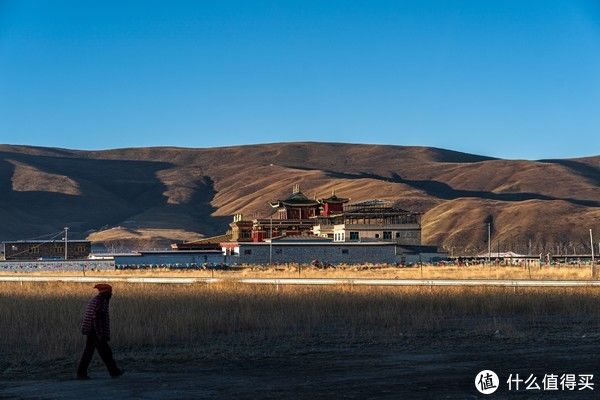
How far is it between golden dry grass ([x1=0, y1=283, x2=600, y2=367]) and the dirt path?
94.2 inches

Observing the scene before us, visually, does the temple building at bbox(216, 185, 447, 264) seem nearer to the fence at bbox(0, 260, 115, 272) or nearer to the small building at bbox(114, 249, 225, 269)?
the small building at bbox(114, 249, 225, 269)

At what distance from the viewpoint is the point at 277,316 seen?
101 ft

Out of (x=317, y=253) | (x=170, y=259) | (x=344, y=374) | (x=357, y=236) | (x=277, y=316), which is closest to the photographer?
(x=344, y=374)

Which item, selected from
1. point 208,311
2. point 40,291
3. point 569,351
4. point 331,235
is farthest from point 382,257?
point 569,351

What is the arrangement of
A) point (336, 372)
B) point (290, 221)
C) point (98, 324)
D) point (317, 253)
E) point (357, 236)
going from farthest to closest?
1. point (290, 221)
2. point (357, 236)
3. point (317, 253)
4. point (336, 372)
5. point (98, 324)

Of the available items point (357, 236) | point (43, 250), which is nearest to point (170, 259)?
point (357, 236)

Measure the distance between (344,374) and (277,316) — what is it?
1148 centimetres

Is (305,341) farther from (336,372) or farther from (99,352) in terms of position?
(99,352)

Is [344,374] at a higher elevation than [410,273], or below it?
below

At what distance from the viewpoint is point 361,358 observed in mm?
21766

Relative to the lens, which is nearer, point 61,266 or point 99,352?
point 99,352

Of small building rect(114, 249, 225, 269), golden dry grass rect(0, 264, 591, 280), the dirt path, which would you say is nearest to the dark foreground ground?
the dirt path

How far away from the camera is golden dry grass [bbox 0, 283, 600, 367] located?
84.4ft

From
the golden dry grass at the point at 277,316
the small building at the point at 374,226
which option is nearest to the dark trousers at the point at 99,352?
the golden dry grass at the point at 277,316
